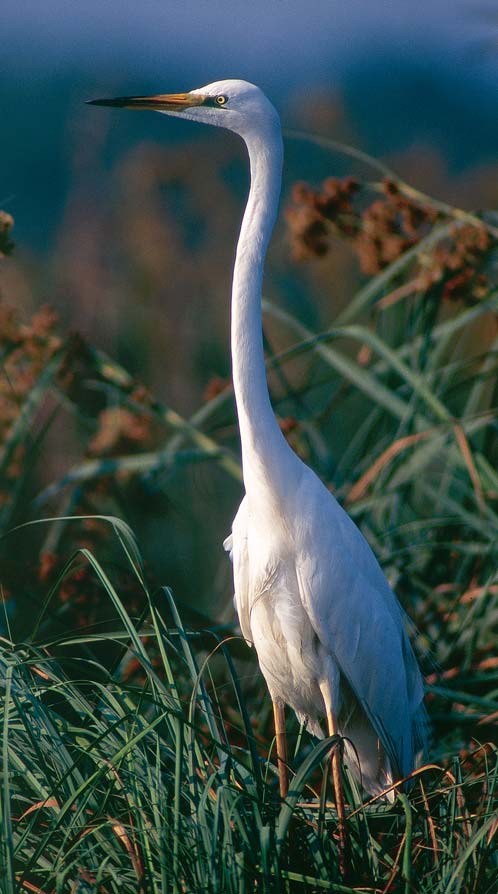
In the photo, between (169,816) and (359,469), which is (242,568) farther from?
(359,469)

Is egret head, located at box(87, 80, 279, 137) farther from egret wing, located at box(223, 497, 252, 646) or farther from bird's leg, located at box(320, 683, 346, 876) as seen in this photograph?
bird's leg, located at box(320, 683, 346, 876)

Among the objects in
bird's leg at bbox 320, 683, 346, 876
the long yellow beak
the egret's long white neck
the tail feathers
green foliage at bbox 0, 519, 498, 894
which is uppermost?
the long yellow beak

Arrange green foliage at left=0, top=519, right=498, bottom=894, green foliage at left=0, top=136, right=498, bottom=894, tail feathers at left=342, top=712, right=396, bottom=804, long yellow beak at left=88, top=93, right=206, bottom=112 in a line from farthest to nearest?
1. green foliage at left=0, top=136, right=498, bottom=894
2. tail feathers at left=342, top=712, right=396, bottom=804
3. long yellow beak at left=88, top=93, right=206, bottom=112
4. green foliage at left=0, top=519, right=498, bottom=894

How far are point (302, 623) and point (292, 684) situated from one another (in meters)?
0.15

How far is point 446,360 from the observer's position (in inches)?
122

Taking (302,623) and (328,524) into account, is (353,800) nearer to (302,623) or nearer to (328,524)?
(302,623)

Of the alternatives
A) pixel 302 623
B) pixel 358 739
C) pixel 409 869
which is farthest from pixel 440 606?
pixel 409 869

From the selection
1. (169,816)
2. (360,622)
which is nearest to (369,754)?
(360,622)

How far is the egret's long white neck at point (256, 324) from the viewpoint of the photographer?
152 cm

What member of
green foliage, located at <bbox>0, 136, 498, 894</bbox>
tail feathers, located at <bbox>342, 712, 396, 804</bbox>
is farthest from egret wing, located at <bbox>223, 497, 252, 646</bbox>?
tail feathers, located at <bbox>342, 712, 396, 804</bbox>

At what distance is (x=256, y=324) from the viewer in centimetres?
152

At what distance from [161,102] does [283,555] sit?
83 cm

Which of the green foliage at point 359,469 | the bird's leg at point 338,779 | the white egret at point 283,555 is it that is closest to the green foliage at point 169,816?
the bird's leg at point 338,779

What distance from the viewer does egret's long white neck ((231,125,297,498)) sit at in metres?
1.52
